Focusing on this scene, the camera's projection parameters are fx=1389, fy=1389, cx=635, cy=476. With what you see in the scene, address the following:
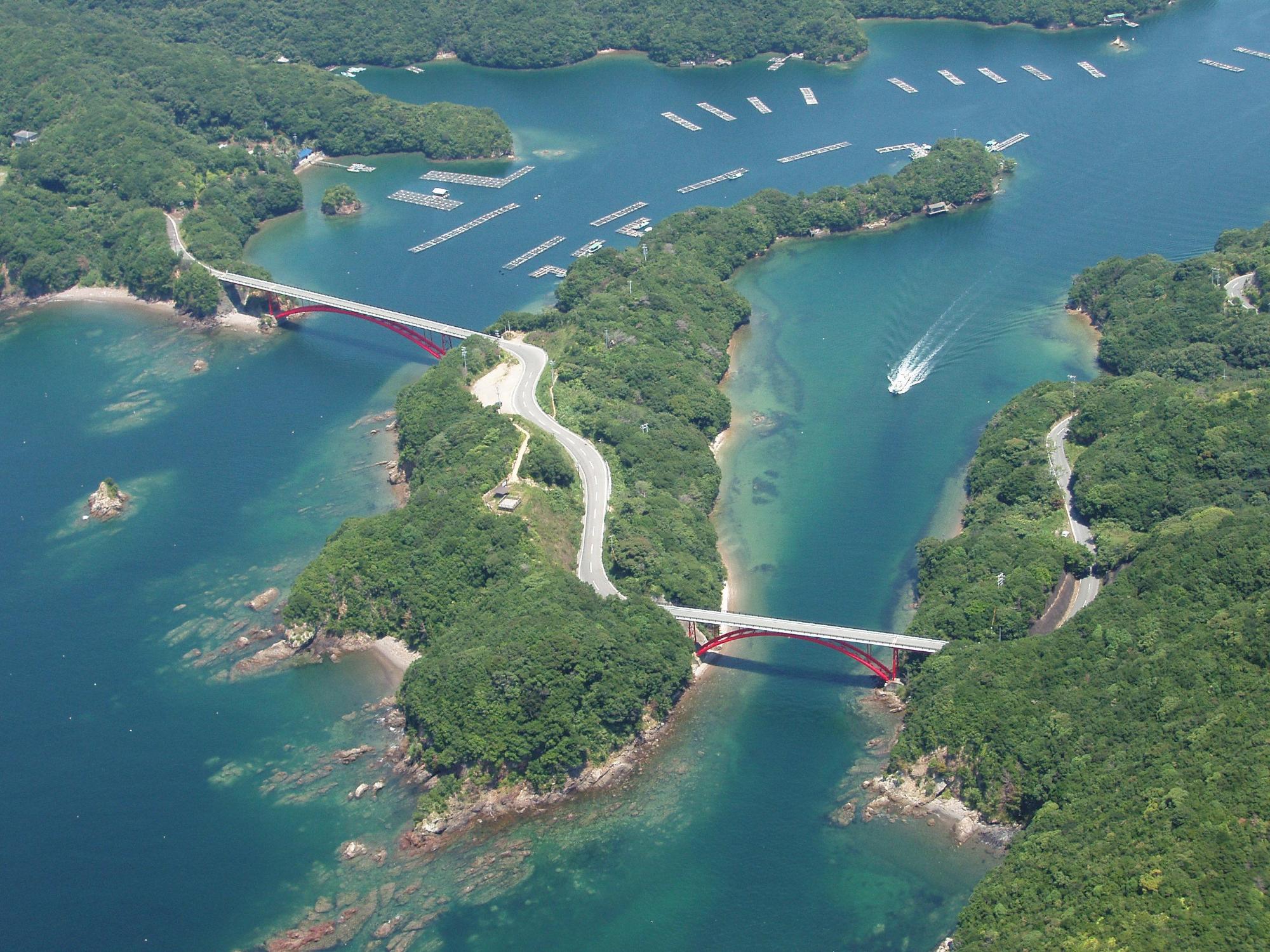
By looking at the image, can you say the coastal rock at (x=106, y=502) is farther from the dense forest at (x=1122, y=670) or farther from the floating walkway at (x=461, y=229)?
the dense forest at (x=1122, y=670)

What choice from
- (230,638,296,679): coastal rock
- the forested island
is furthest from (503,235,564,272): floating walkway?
(230,638,296,679): coastal rock

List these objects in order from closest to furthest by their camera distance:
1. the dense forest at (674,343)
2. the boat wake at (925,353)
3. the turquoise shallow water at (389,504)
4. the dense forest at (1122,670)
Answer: the dense forest at (1122,670)
the turquoise shallow water at (389,504)
the dense forest at (674,343)
the boat wake at (925,353)

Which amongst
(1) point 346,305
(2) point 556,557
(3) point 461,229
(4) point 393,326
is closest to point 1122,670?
(2) point 556,557

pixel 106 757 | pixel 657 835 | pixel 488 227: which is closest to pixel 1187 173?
pixel 488 227

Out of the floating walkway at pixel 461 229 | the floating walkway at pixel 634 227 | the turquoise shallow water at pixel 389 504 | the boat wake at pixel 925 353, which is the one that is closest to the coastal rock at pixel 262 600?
the turquoise shallow water at pixel 389 504

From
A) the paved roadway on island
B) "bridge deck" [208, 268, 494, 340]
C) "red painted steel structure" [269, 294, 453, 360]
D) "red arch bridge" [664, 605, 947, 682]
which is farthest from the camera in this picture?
"red painted steel structure" [269, 294, 453, 360]

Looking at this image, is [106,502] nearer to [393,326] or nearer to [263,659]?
[263,659]

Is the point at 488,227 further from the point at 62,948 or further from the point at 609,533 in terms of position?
the point at 62,948

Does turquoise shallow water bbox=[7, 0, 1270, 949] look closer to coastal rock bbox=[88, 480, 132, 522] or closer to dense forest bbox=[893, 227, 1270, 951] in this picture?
coastal rock bbox=[88, 480, 132, 522]
